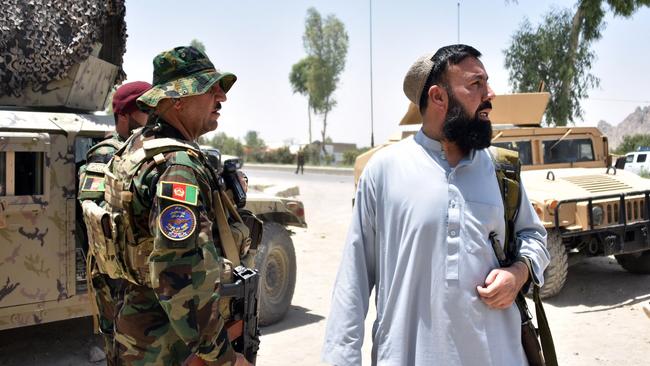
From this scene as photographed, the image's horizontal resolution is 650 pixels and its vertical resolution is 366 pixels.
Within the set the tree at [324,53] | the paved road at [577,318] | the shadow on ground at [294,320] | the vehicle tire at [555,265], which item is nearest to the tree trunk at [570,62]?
the paved road at [577,318]

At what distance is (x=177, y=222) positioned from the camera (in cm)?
193

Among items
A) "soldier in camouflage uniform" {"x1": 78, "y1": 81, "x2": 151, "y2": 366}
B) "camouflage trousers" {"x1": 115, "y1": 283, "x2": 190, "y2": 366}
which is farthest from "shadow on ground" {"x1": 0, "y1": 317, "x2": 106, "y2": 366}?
"camouflage trousers" {"x1": 115, "y1": 283, "x2": 190, "y2": 366}

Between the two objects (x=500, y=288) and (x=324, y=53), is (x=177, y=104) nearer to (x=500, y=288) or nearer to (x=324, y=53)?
(x=500, y=288)

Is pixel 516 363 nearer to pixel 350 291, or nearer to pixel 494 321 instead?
pixel 494 321

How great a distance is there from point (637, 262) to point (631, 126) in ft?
264

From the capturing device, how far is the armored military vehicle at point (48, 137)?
3912 mm

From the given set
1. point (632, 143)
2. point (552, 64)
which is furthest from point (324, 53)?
point (552, 64)

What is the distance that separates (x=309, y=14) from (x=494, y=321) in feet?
162

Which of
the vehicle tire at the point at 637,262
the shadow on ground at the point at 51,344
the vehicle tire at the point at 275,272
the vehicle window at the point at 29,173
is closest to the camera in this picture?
the vehicle window at the point at 29,173

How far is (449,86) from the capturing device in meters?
2.03

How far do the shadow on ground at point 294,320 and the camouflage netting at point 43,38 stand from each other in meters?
2.56

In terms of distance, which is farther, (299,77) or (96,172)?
(299,77)

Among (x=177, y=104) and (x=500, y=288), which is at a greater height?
(x=177, y=104)

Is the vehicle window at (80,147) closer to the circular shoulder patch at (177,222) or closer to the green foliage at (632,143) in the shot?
the circular shoulder patch at (177,222)
